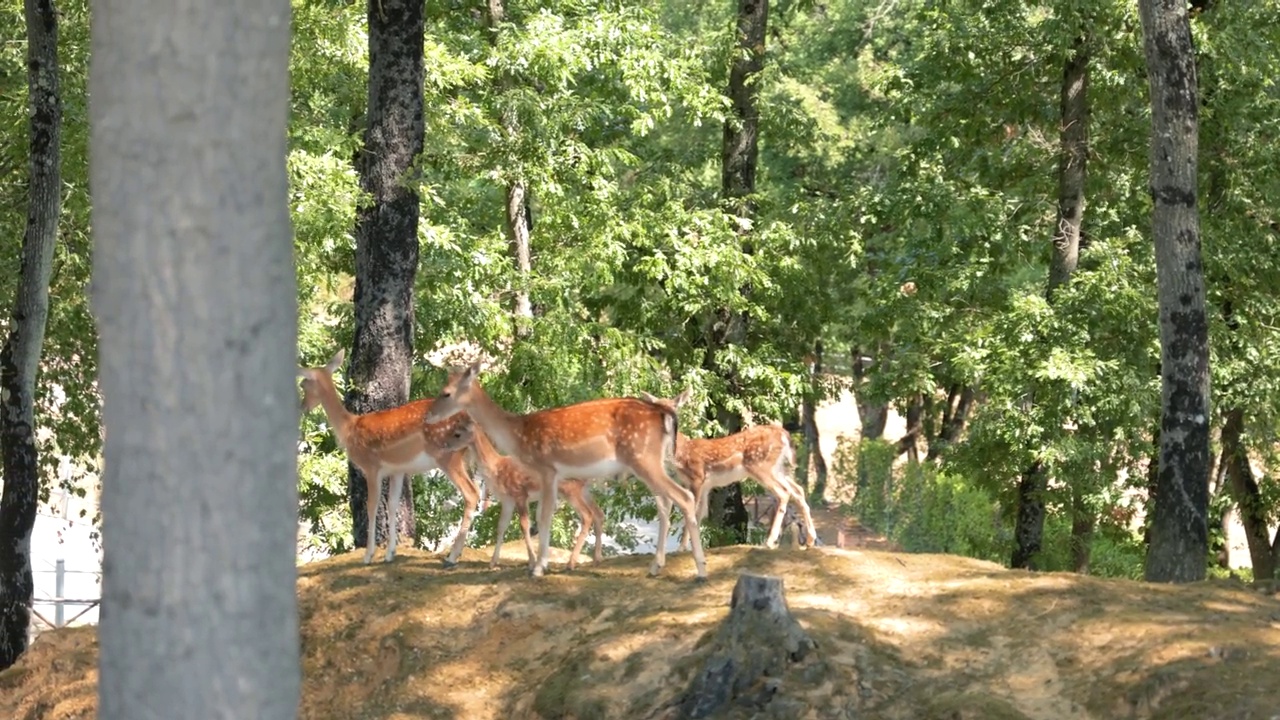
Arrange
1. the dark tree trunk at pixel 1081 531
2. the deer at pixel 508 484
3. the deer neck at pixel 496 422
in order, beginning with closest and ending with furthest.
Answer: the deer neck at pixel 496 422 → the deer at pixel 508 484 → the dark tree trunk at pixel 1081 531

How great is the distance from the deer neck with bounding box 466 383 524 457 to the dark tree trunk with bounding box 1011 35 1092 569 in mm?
13502

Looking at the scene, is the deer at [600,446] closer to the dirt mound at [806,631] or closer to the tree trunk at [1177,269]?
the dirt mound at [806,631]

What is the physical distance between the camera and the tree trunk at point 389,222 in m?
15.9

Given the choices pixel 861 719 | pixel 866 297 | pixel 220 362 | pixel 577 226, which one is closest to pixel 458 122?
pixel 577 226

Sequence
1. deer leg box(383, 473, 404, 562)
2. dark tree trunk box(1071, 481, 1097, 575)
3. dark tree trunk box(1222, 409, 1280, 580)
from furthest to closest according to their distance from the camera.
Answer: dark tree trunk box(1222, 409, 1280, 580), dark tree trunk box(1071, 481, 1097, 575), deer leg box(383, 473, 404, 562)

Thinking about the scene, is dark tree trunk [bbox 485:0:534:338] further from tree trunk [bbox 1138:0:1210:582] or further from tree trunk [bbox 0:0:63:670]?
tree trunk [bbox 1138:0:1210:582]

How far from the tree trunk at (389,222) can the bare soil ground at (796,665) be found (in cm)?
295

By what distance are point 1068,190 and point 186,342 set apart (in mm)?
21210

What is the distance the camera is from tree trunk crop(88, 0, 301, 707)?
16.6ft

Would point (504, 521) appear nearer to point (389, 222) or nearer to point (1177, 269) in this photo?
point (389, 222)

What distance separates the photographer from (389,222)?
632 inches

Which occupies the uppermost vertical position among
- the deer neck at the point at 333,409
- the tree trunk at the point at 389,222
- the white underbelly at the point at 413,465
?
the tree trunk at the point at 389,222

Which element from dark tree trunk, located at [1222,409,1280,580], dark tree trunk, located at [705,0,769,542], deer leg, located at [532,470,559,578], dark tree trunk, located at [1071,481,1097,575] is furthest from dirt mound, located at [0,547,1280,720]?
dark tree trunk, located at [1222,409,1280,580]

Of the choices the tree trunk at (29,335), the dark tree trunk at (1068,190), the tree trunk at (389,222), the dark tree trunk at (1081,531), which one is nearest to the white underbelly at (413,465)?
the tree trunk at (389,222)
